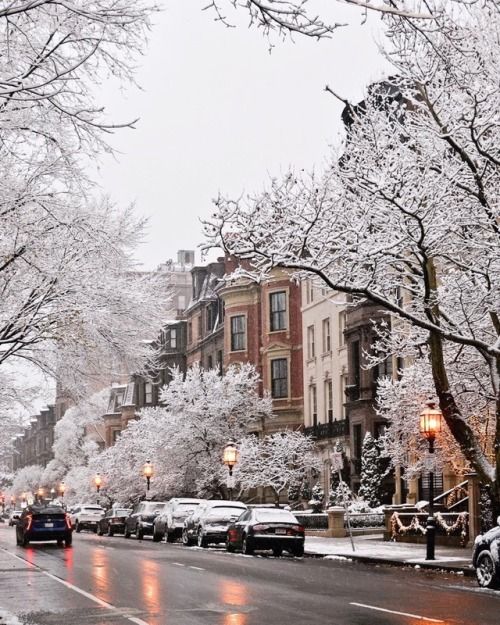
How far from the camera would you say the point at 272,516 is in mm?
30359

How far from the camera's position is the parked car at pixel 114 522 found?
169 ft

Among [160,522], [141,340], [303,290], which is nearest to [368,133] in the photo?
[141,340]

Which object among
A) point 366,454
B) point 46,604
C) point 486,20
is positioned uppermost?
point 486,20

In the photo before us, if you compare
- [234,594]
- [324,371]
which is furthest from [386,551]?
[324,371]

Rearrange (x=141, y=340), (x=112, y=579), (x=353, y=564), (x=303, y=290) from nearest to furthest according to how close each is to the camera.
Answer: (x=112, y=579) < (x=353, y=564) < (x=141, y=340) < (x=303, y=290)

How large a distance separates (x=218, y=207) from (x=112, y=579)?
778 centimetres

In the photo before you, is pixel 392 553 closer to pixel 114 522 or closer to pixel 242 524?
pixel 242 524

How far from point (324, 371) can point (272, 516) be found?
81.8 feet

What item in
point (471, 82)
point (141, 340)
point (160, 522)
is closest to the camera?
point (471, 82)

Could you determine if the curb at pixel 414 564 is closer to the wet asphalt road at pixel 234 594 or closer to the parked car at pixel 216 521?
the wet asphalt road at pixel 234 594

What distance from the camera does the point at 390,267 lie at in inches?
1008

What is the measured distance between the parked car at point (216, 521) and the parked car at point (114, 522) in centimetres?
1575

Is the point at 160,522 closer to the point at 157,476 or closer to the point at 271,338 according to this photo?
the point at 157,476

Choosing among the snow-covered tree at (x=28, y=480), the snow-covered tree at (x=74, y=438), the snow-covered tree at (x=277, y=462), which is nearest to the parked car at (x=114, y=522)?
the snow-covered tree at (x=277, y=462)
